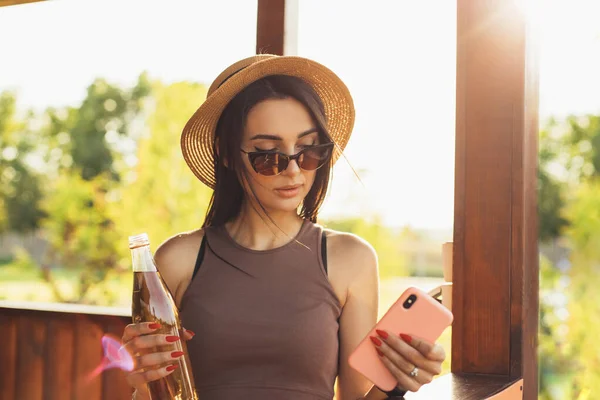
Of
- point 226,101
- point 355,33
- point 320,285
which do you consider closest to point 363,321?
point 320,285

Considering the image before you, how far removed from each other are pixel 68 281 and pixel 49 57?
1044 centimetres

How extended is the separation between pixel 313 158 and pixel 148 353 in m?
0.66

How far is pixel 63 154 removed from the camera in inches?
1299

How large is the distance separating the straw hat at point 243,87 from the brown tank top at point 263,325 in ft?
1.21

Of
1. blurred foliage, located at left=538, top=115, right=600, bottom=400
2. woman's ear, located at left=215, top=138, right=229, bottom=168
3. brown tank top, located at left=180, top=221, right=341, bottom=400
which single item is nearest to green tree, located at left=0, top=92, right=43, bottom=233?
blurred foliage, located at left=538, top=115, right=600, bottom=400

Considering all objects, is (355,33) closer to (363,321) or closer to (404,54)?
(404,54)

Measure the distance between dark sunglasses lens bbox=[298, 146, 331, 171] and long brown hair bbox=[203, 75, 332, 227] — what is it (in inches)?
2.5

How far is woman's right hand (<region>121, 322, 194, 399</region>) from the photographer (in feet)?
4.42

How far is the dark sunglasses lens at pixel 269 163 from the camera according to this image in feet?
5.73

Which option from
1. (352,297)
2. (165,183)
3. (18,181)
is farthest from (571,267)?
(18,181)

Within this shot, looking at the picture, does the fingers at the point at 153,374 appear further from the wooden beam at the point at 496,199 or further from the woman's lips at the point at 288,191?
the wooden beam at the point at 496,199

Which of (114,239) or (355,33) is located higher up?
(355,33)

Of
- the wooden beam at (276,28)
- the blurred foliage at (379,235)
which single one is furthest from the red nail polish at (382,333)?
the blurred foliage at (379,235)

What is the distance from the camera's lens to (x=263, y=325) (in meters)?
1.83
